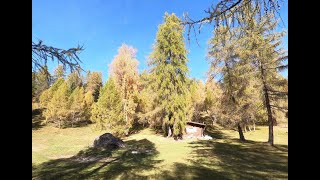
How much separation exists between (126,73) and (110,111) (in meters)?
6.54

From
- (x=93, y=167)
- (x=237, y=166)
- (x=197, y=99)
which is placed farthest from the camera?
(x=197, y=99)

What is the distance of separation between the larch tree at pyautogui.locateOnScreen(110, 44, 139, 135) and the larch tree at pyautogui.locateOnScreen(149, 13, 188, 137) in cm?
448

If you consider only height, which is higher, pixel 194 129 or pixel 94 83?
pixel 94 83

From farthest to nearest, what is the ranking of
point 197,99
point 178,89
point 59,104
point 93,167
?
point 59,104
point 197,99
point 178,89
point 93,167

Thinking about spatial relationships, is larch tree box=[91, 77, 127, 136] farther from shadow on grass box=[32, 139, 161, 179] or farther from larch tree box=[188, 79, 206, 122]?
larch tree box=[188, 79, 206, 122]

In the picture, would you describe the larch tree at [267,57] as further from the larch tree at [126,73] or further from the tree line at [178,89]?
the larch tree at [126,73]

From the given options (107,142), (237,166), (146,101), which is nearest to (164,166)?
(237,166)

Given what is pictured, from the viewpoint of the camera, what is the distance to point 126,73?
36.4 metres

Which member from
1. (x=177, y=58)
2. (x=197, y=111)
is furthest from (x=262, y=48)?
(x=197, y=111)

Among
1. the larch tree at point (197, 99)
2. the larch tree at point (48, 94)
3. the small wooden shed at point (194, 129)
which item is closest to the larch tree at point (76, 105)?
the larch tree at point (48, 94)

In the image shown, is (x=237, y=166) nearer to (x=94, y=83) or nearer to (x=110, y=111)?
(x=110, y=111)

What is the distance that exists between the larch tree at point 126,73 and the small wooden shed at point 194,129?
301 inches
